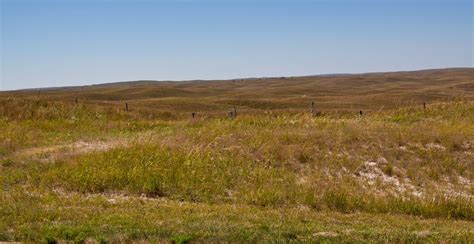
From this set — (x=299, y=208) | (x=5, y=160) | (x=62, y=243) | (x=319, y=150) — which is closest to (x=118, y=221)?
(x=62, y=243)

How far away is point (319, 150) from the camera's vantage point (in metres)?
15.5

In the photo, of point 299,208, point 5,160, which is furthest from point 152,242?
point 5,160

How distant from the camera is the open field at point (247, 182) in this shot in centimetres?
819

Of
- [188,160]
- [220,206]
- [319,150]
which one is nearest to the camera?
[220,206]

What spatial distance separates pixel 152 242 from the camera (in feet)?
24.4

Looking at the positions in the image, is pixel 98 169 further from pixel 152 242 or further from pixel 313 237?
pixel 313 237

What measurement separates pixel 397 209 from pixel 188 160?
528 cm

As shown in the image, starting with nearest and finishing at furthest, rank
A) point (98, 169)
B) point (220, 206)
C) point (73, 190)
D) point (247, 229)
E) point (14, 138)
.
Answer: point (247, 229) < point (220, 206) < point (73, 190) < point (98, 169) < point (14, 138)

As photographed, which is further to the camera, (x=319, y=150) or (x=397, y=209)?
(x=319, y=150)

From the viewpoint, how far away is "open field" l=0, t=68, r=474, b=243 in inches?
322

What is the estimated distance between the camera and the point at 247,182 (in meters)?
12.7

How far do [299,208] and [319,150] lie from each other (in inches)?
188

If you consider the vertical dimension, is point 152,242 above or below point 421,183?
above

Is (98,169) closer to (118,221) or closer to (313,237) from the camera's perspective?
(118,221)
